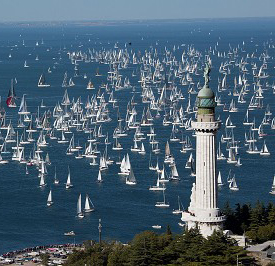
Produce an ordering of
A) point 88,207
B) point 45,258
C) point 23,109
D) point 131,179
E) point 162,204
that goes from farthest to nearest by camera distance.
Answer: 1. point 23,109
2. point 131,179
3. point 162,204
4. point 88,207
5. point 45,258

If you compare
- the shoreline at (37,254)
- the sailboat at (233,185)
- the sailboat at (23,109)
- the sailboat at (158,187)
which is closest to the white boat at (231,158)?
the sailboat at (233,185)

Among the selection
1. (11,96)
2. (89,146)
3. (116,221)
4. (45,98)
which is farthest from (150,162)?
(45,98)

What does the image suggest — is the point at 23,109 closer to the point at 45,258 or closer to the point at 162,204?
the point at 162,204

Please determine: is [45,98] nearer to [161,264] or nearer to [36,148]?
[36,148]

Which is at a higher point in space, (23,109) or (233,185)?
(23,109)

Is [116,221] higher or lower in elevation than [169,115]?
lower

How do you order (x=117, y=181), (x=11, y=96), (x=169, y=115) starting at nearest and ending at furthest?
(x=117, y=181) < (x=169, y=115) < (x=11, y=96)

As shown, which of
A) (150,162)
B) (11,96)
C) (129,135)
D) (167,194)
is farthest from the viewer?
(11,96)

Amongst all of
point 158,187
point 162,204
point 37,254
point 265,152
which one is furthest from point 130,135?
point 37,254

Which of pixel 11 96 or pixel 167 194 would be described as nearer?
pixel 167 194
